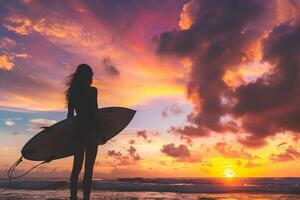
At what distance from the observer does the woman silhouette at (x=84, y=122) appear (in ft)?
17.8

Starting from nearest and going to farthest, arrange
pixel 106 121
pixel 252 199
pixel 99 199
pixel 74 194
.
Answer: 1. pixel 74 194
2. pixel 106 121
3. pixel 99 199
4. pixel 252 199

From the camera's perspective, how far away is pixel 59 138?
21.3 ft

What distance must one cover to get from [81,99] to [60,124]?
1083 millimetres

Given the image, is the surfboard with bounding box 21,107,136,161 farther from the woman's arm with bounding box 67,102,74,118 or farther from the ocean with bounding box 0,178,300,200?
the ocean with bounding box 0,178,300,200

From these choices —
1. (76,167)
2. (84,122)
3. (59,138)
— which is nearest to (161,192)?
(59,138)

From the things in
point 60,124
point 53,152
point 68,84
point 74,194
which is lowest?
point 74,194

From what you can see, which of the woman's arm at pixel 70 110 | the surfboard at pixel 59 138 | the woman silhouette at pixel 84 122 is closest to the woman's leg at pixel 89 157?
the woman silhouette at pixel 84 122

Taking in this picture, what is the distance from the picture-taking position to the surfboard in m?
6.34

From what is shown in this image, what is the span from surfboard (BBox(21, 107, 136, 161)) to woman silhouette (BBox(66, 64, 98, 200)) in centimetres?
56

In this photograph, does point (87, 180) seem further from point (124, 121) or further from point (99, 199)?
point (99, 199)

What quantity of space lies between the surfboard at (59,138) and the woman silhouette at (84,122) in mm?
555

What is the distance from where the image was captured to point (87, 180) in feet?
17.9

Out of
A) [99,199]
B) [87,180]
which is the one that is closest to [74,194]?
[87,180]

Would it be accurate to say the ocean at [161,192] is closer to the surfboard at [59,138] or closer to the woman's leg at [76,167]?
the surfboard at [59,138]
